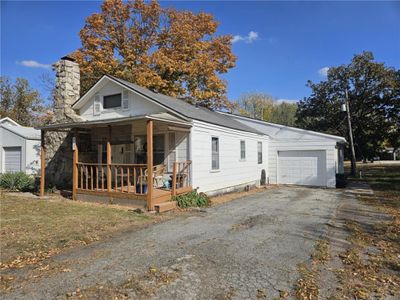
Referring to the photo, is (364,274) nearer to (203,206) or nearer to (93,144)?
(203,206)

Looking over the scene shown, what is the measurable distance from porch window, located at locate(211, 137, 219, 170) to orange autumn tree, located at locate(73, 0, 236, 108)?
409 inches

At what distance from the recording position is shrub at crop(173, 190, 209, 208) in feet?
30.7

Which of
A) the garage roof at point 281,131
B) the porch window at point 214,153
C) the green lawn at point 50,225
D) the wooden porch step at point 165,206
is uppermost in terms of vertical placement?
the garage roof at point 281,131

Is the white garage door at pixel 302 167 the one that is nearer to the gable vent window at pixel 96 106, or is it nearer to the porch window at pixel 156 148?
the porch window at pixel 156 148

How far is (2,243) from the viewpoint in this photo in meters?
5.45

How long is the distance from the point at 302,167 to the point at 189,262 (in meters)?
14.2

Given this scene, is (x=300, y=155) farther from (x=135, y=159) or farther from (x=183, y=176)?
(x=135, y=159)

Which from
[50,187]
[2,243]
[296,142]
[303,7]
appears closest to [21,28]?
[50,187]

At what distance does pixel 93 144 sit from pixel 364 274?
11.8 metres

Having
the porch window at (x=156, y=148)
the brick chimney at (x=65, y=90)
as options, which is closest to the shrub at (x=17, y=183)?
the brick chimney at (x=65, y=90)

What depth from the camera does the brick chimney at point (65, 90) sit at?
1403 centimetres

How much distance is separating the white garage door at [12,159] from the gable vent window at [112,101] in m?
9.03

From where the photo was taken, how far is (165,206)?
861cm

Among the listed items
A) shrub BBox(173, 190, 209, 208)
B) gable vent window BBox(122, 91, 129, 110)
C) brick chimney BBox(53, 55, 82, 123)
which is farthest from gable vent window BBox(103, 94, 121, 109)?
shrub BBox(173, 190, 209, 208)
